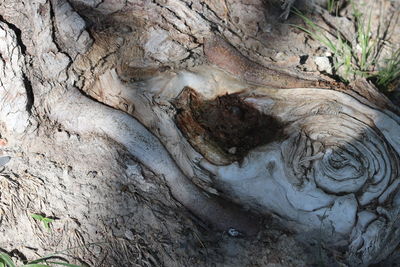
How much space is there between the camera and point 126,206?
2.28 m

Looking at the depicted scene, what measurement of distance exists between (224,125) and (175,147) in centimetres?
33

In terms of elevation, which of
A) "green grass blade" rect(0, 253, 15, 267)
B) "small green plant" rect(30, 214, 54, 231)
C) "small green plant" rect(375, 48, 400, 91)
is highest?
"small green plant" rect(375, 48, 400, 91)

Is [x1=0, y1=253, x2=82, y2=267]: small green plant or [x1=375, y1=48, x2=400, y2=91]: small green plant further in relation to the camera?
[x1=375, y1=48, x2=400, y2=91]: small green plant

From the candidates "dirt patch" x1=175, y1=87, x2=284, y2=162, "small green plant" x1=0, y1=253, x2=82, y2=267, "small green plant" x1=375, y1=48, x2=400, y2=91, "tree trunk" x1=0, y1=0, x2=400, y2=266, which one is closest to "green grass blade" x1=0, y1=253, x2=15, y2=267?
"small green plant" x1=0, y1=253, x2=82, y2=267

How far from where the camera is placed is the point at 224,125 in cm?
260

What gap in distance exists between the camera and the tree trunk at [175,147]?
225 cm

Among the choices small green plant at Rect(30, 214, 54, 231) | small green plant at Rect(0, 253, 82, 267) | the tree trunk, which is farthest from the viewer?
the tree trunk

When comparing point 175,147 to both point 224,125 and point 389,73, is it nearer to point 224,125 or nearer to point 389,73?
point 224,125

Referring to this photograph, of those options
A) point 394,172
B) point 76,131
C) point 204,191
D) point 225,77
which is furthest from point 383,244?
point 76,131

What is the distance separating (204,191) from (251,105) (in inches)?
22.8

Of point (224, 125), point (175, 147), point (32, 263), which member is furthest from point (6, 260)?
point (224, 125)

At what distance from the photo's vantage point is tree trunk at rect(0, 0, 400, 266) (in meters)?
2.25

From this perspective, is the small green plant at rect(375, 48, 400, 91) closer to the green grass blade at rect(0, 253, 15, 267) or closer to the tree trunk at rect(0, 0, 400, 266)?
the tree trunk at rect(0, 0, 400, 266)

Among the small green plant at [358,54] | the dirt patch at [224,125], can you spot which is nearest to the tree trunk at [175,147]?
the dirt patch at [224,125]
